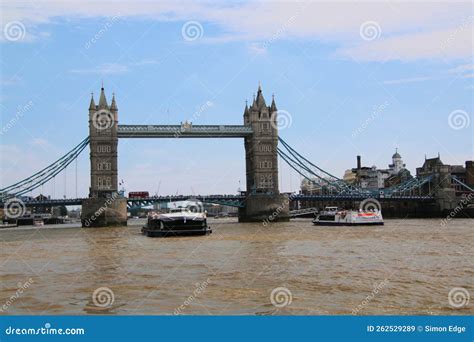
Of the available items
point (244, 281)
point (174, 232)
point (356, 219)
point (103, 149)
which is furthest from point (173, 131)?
point (244, 281)

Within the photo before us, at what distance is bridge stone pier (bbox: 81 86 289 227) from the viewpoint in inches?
2830

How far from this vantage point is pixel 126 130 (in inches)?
3059

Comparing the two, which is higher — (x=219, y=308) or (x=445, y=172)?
(x=445, y=172)

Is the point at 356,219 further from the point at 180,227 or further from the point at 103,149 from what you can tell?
the point at 103,149

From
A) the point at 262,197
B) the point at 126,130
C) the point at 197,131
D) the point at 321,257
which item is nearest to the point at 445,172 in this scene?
the point at 262,197

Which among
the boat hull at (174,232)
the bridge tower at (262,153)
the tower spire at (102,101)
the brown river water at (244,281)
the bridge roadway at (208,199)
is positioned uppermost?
the tower spire at (102,101)

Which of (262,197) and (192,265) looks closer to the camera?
(192,265)

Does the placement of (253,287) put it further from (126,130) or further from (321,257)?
(126,130)

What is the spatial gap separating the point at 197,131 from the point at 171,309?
6281 centimetres

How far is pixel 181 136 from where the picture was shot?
7650 cm

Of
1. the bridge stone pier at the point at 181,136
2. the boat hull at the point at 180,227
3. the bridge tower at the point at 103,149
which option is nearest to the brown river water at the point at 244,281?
the boat hull at the point at 180,227

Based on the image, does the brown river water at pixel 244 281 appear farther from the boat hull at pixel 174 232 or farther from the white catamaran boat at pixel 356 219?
the white catamaran boat at pixel 356 219

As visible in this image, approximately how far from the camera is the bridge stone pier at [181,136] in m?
71.9

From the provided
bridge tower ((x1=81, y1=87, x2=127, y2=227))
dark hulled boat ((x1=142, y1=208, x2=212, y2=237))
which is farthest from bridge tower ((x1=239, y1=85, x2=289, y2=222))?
dark hulled boat ((x1=142, y1=208, x2=212, y2=237))
